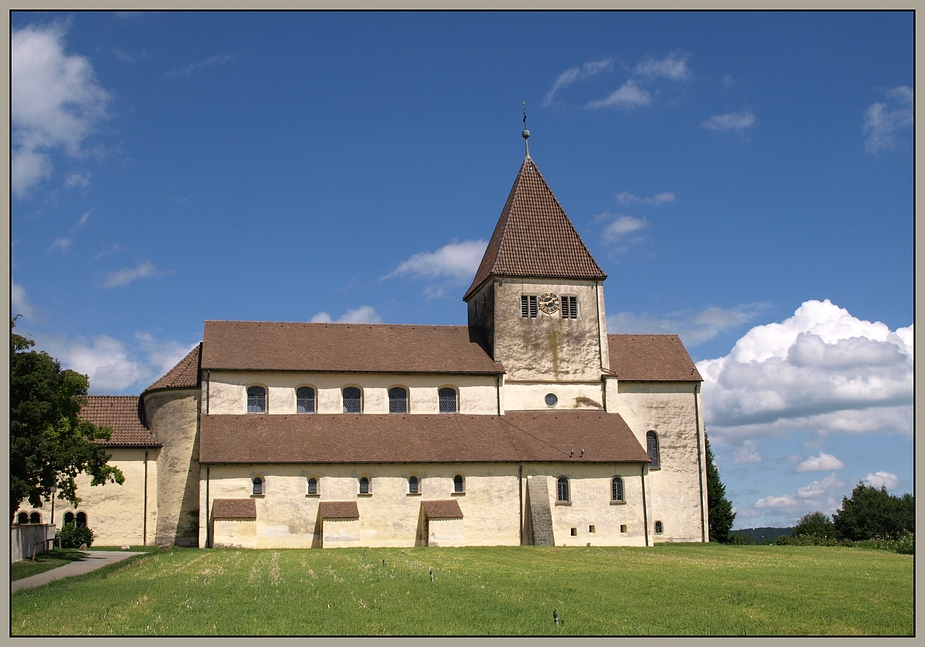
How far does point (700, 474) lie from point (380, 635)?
36001mm

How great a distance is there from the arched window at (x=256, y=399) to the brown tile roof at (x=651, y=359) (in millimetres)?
17820

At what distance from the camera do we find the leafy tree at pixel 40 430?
3334 cm

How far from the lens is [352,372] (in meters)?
46.6

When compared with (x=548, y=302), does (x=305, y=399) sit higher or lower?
lower

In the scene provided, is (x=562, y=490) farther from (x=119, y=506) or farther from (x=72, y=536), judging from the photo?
(x=72, y=536)

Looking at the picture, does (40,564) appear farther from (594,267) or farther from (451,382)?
(594,267)

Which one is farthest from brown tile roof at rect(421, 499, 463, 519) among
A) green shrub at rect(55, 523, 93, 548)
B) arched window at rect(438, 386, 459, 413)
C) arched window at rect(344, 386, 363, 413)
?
green shrub at rect(55, 523, 93, 548)

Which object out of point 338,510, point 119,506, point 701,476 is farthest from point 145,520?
point 701,476

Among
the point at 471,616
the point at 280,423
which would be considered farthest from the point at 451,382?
the point at 471,616

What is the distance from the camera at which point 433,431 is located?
4569cm

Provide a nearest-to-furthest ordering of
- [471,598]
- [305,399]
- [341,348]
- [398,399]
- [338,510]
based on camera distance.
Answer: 1. [471,598]
2. [338,510]
3. [305,399]
4. [398,399]
5. [341,348]

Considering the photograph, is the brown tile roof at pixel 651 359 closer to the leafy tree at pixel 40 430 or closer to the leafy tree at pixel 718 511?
the leafy tree at pixel 718 511

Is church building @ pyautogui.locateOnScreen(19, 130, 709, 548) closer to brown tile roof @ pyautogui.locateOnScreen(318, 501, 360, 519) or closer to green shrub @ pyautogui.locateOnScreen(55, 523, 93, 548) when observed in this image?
brown tile roof @ pyautogui.locateOnScreen(318, 501, 360, 519)

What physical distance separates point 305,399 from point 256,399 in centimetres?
234
